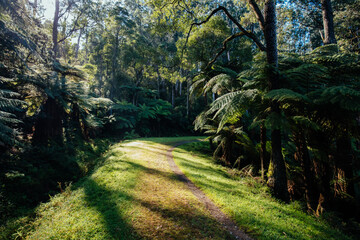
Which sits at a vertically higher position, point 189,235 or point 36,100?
point 36,100

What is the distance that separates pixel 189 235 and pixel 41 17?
1436cm

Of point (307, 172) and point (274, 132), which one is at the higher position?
point (274, 132)

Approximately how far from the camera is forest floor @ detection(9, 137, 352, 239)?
10.6 ft

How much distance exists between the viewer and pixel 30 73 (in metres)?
8.09

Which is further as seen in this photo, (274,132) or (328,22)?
(328,22)

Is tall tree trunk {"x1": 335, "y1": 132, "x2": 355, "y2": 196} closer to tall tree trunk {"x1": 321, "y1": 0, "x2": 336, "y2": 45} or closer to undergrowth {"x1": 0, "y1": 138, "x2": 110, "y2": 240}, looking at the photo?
tall tree trunk {"x1": 321, "y1": 0, "x2": 336, "y2": 45}

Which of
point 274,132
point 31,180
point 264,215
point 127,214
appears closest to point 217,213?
point 264,215

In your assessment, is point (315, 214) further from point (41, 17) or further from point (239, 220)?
point (41, 17)

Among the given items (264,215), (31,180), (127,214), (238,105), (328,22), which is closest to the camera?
(127,214)

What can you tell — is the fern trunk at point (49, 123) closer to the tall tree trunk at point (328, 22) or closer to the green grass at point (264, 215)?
the green grass at point (264, 215)

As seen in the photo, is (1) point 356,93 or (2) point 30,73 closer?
(1) point 356,93

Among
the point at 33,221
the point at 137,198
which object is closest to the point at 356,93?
the point at 137,198

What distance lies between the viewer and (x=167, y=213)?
368 cm

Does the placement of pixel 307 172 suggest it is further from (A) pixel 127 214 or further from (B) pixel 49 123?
(B) pixel 49 123
